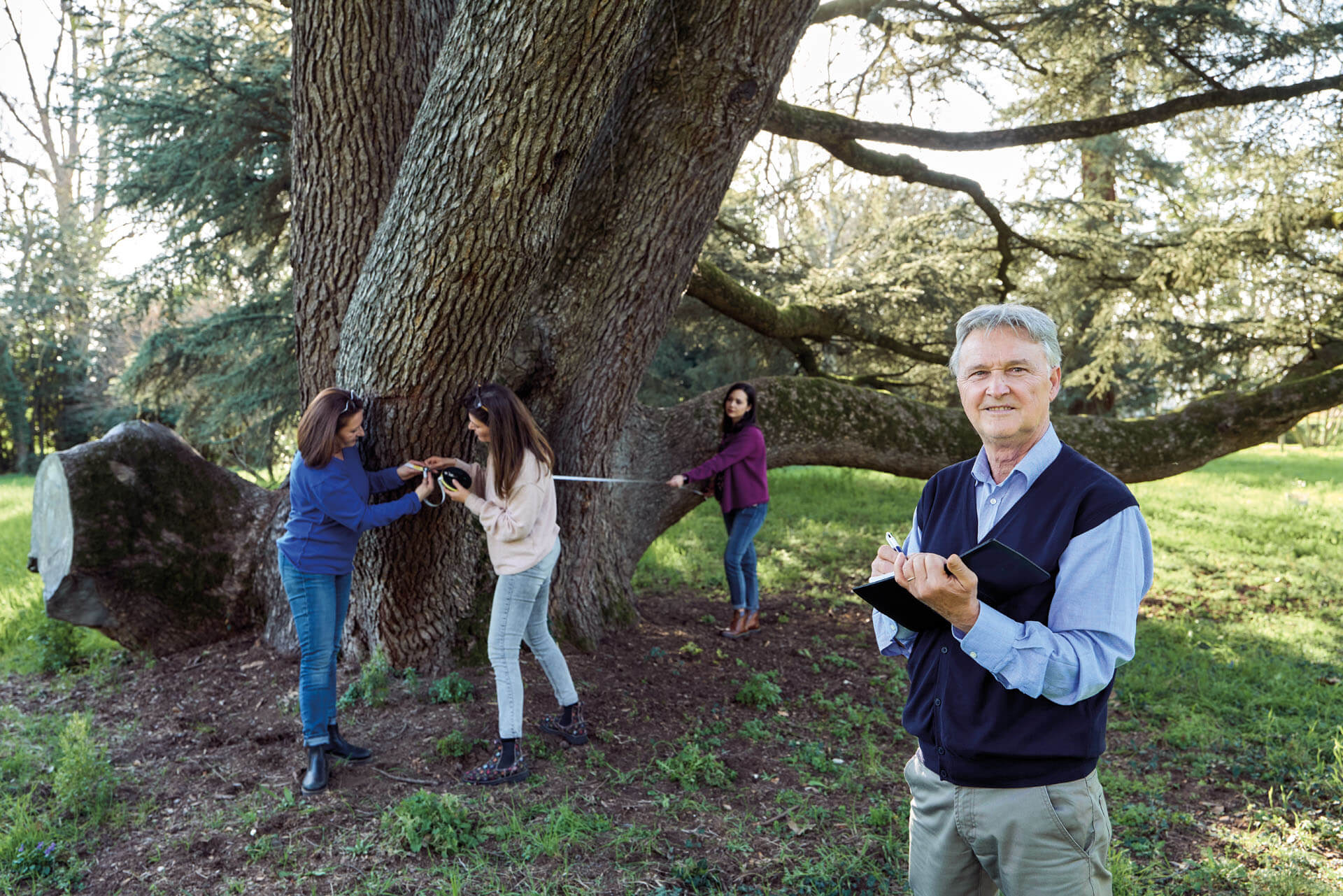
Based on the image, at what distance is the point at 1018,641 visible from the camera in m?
1.61

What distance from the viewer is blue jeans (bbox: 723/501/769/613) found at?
6.19m

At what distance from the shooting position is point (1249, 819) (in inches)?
151

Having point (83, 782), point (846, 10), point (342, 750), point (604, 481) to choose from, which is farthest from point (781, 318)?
point (83, 782)

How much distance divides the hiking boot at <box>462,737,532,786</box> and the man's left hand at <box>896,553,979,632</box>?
276 centimetres

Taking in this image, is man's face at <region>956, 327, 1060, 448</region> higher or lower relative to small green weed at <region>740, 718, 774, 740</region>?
higher

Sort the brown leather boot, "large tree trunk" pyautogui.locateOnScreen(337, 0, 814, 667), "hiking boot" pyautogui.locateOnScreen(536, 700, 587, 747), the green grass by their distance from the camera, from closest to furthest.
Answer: "large tree trunk" pyautogui.locateOnScreen(337, 0, 814, 667) < "hiking boot" pyautogui.locateOnScreen(536, 700, 587, 747) < the brown leather boot < the green grass

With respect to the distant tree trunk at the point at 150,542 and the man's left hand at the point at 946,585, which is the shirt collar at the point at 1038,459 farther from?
the distant tree trunk at the point at 150,542

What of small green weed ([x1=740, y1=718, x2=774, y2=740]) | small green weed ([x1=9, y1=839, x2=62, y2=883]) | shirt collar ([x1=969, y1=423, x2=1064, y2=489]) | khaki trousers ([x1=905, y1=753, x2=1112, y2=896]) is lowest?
small green weed ([x1=9, y1=839, x2=62, y2=883])

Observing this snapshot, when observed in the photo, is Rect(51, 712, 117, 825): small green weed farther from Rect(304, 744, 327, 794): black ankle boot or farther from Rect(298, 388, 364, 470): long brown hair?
Rect(298, 388, 364, 470): long brown hair

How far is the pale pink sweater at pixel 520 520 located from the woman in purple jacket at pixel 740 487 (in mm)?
1902

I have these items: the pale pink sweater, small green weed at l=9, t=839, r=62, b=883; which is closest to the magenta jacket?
the pale pink sweater

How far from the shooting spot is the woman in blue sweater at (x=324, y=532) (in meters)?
3.83

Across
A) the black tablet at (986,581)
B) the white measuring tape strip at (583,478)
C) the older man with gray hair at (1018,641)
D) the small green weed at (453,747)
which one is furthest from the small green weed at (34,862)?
the black tablet at (986,581)

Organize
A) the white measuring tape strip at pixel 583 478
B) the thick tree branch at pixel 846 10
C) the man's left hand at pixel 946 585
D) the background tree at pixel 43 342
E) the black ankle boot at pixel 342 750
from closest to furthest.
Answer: the man's left hand at pixel 946 585 → the black ankle boot at pixel 342 750 → the white measuring tape strip at pixel 583 478 → the thick tree branch at pixel 846 10 → the background tree at pixel 43 342
